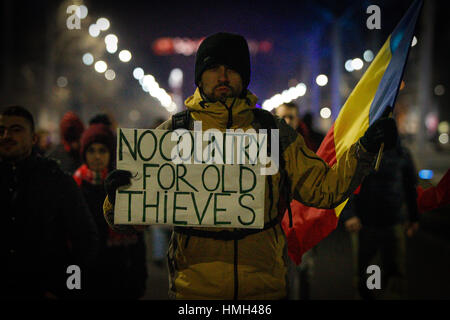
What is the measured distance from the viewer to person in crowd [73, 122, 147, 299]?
13.7ft

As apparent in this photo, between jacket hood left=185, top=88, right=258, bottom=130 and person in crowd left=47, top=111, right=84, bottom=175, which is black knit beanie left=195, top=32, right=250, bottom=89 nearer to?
jacket hood left=185, top=88, right=258, bottom=130

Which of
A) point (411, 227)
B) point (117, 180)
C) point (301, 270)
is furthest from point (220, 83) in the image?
point (411, 227)

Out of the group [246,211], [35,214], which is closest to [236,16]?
[35,214]

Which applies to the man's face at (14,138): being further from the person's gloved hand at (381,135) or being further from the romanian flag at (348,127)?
the person's gloved hand at (381,135)

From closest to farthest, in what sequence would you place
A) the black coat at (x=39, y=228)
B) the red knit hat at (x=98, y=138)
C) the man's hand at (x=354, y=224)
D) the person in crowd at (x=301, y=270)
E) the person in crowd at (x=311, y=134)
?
the black coat at (x=39, y=228) → the red knit hat at (x=98, y=138) → the man's hand at (x=354, y=224) → the person in crowd at (x=301, y=270) → the person in crowd at (x=311, y=134)

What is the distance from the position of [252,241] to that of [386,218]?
10.1ft

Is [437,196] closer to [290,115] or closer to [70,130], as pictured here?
[290,115]

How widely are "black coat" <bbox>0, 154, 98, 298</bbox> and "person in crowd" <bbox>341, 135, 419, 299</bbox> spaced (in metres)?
2.85

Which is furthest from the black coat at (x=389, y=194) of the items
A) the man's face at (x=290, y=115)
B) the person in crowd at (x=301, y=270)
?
the man's face at (x=290, y=115)

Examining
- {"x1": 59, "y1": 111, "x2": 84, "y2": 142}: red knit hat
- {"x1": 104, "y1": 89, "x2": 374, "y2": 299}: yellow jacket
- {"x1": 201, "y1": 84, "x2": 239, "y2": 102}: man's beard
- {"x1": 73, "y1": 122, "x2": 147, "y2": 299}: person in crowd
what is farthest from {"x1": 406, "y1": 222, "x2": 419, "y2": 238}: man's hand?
{"x1": 59, "y1": 111, "x2": 84, "y2": 142}: red knit hat

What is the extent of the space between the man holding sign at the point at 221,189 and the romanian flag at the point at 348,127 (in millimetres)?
548

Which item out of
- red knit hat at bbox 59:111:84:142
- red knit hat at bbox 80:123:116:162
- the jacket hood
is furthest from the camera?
red knit hat at bbox 59:111:84:142

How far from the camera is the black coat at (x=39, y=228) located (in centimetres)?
319

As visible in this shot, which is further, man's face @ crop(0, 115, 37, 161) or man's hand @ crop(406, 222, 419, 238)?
man's hand @ crop(406, 222, 419, 238)
